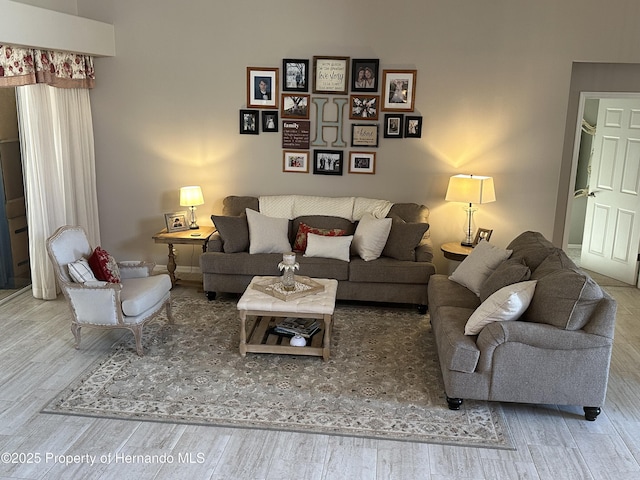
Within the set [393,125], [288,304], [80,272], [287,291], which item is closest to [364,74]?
[393,125]

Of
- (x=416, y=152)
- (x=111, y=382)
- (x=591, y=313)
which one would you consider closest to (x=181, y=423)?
(x=111, y=382)

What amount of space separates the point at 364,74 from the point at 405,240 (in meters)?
1.78

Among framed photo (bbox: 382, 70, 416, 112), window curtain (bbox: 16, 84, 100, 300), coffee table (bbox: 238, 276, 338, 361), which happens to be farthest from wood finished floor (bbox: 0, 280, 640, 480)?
framed photo (bbox: 382, 70, 416, 112)

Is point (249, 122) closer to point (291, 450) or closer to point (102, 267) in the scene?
point (102, 267)

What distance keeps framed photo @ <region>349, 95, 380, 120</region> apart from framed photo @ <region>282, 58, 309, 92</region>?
0.50 meters

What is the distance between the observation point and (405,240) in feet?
17.9

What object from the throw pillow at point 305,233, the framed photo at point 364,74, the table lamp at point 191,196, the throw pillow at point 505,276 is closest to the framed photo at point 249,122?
the table lamp at point 191,196

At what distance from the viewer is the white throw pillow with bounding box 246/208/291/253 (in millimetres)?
5551

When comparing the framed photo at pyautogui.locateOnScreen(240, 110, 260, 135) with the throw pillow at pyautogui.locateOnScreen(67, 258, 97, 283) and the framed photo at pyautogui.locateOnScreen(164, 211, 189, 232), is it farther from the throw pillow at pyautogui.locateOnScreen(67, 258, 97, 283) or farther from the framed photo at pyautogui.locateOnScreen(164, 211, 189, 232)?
the throw pillow at pyautogui.locateOnScreen(67, 258, 97, 283)

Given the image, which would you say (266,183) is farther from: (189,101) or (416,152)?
(416,152)

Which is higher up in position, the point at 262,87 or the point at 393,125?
the point at 262,87

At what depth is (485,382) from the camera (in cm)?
364

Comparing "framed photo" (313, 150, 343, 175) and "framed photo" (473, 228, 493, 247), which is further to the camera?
"framed photo" (313, 150, 343, 175)

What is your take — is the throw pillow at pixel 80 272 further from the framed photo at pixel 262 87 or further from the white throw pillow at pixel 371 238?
the framed photo at pixel 262 87
